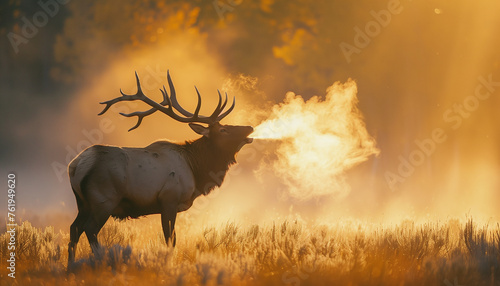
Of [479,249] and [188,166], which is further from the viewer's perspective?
[188,166]

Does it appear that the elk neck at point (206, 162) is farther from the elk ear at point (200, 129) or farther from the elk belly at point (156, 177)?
the elk belly at point (156, 177)

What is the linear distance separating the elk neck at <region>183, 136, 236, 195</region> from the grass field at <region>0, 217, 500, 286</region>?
0.72 meters

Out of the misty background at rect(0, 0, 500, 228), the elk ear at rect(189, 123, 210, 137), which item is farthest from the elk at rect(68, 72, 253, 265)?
the misty background at rect(0, 0, 500, 228)

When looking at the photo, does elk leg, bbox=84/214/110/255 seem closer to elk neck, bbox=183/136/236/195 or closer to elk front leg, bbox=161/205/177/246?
elk front leg, bbox=161/205/177/246

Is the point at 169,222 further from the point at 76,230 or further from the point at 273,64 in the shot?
the point at 273,64

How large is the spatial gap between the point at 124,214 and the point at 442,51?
58.3 ft

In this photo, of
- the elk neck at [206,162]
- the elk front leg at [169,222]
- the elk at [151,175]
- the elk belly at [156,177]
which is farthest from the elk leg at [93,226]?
the elk neck at [206,162]

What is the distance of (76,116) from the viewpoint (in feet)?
71.1

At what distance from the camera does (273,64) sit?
71.1 feet

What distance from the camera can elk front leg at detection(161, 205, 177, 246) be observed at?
8367 mm

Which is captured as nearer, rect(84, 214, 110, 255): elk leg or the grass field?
the grass field

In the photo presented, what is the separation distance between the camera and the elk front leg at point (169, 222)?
8.37 meters

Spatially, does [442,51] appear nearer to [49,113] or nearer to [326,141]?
[326,141]

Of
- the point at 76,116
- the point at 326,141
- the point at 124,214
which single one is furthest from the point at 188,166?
the point at 76,116
